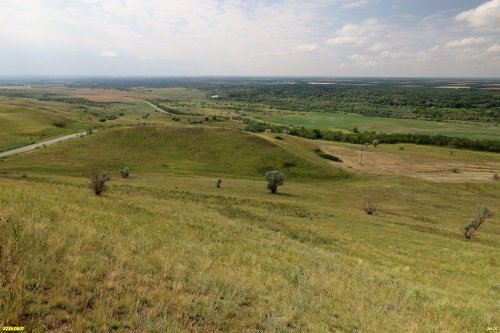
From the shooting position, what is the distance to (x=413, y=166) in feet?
306

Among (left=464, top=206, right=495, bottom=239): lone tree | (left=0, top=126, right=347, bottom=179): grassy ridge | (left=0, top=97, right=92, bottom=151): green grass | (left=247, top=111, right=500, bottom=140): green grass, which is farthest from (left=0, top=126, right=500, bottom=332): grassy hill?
(left=247, top=111, right=500, bottom=140): green grass

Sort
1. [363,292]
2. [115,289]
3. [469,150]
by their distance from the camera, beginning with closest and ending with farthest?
1. [115,289]
2. [363,292]
3. [469,150]

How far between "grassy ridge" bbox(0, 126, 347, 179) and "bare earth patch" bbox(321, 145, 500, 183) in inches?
579

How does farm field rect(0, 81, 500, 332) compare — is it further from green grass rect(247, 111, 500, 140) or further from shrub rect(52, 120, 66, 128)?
green grass rect(247, 111, 500, 140)

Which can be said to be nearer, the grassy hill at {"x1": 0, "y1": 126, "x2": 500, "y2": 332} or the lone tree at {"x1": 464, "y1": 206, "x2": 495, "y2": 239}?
the grassy hill at {"x1": 0, "y1": 126, "x2": 500, "y2": 332}

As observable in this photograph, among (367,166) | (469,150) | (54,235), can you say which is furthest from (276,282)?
(469,150)

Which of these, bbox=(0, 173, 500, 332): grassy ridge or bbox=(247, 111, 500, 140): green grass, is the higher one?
bbox=(0, 173, 500, 332): grassy ridge

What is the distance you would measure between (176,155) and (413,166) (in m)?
62.3

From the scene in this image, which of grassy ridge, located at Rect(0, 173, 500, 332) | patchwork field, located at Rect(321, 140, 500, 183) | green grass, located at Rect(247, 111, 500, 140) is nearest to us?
grassy ridge, located at Rect(0, 173, 500, 332)

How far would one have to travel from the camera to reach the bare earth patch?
8269 centimetres

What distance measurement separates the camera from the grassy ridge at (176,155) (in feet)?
237

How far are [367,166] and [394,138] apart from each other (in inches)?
2153

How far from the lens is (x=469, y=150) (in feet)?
404

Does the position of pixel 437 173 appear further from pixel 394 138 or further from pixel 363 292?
pixel 363 292
